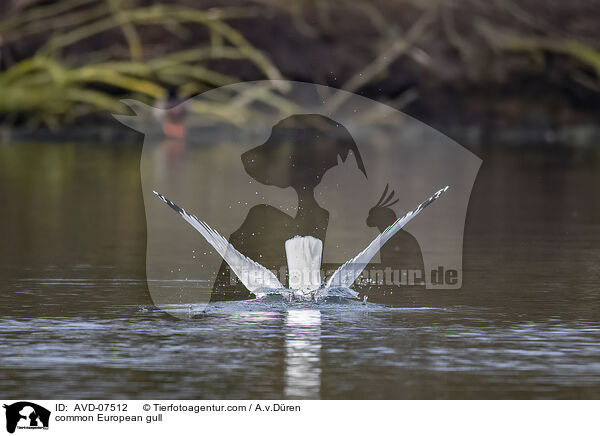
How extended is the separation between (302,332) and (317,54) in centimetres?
1919

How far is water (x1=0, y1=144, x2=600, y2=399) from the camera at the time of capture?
6.47m

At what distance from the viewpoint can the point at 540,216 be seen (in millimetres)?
13906

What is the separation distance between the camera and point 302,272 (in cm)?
909

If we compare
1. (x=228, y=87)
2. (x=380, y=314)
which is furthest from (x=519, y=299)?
(x=228, y=87)

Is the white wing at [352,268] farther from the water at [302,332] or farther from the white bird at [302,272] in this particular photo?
the water at [302,332]

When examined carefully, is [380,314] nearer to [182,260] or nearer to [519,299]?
[519,299]

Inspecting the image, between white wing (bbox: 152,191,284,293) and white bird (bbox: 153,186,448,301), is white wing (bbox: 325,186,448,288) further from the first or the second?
white wing (bbox: 152,191,284,293)

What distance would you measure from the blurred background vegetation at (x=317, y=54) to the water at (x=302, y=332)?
42.5 ft
